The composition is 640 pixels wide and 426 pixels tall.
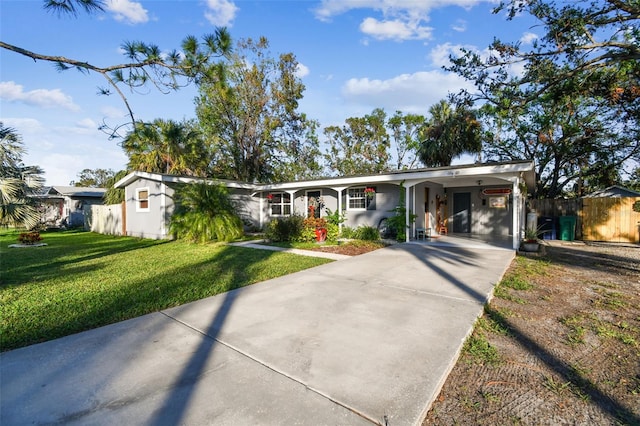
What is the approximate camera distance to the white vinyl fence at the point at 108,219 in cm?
1561

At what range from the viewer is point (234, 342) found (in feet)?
10.2

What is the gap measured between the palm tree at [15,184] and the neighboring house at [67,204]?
31.5ft

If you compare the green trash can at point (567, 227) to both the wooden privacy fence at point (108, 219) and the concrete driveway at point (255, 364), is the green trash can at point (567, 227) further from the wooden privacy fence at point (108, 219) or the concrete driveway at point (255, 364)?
the wooden privacy fence at point (108, 219)

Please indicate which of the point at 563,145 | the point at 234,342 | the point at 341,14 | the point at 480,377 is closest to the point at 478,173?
the point at 341,14

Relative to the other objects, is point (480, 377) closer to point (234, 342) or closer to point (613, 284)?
point (234, 342)

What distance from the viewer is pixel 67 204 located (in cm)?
2244

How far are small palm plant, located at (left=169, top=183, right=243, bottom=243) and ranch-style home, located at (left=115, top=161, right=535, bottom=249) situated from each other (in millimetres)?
1557

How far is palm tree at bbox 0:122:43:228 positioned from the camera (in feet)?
29.7

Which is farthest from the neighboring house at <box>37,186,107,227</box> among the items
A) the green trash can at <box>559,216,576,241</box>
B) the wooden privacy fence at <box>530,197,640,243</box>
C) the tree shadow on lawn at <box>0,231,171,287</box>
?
the wooden privacy fence at <box>530,197,640,243</box>

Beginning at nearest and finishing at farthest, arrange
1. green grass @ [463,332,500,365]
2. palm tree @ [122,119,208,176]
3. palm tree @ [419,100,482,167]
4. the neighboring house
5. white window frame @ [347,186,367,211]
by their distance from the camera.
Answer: green grass @ [463,332,500,365], white window frame @ [347,186,367,211], palm tree @ [122,119,208,176], palm tree @ [419,100,482,167], the neighboring house

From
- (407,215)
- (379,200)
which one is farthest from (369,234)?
(379,200)

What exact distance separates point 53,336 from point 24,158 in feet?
42.3

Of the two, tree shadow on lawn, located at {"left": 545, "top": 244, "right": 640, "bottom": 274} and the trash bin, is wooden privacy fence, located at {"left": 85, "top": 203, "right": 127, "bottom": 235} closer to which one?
tree shadow on lawn, located at {"left": 545, "top": 244, "right": 640, "bottom": 274}

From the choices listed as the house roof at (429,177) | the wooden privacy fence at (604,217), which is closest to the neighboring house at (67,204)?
the house roof at (429,177)
